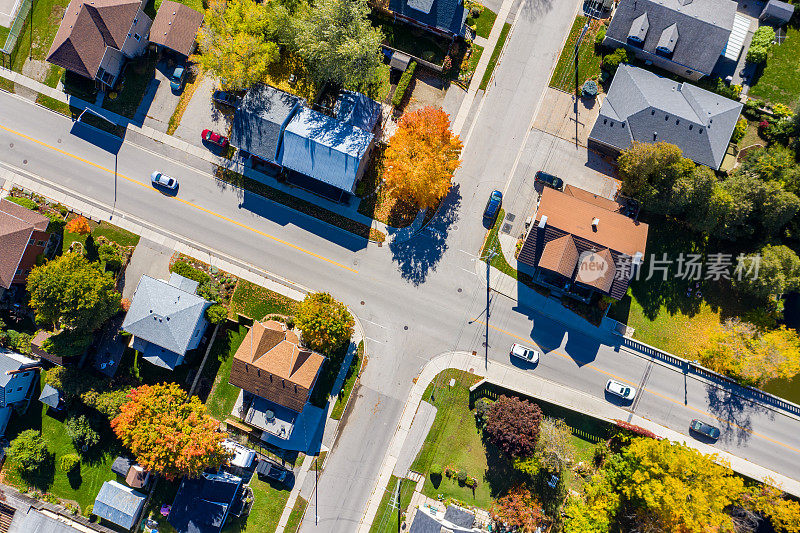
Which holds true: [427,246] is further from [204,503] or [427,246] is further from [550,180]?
[204,503]

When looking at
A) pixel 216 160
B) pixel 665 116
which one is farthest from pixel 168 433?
pixel 665 116

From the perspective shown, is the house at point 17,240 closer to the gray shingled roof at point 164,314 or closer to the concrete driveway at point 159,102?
the gray shingled roof at point 164,314

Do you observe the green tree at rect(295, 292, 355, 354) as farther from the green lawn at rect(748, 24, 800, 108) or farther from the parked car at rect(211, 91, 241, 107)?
the green lawn at rect(748, 24, 800, 108)

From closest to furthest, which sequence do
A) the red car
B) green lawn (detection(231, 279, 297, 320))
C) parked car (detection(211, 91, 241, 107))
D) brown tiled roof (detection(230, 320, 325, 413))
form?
brown tiled roof (detection(230, 320, 325, 413)), green lawn (detection(231, 279, 297, 320)), the red car, parked car (detection(211, 91, 241, 107))

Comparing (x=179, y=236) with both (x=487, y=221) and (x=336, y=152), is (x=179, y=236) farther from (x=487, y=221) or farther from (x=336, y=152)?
(x=487, y=221)

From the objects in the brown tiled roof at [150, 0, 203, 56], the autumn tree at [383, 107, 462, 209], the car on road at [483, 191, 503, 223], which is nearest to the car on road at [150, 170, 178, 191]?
the brown tiled roof at [150, 0, 203, 56]
